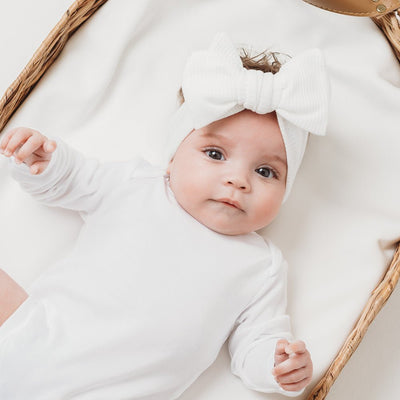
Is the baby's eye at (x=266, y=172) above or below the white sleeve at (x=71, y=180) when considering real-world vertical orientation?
above

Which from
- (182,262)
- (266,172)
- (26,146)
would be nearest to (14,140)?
(26,146)

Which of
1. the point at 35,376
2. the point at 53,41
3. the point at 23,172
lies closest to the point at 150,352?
the point at 35,376

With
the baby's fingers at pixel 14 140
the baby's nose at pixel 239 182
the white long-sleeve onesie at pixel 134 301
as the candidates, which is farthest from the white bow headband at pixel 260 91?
the baby's fingers at pixel 14 140

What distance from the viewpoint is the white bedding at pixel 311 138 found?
1.69m

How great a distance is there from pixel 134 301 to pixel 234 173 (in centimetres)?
33

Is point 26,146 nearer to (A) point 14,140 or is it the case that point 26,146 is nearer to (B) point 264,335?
(A) point 14,140

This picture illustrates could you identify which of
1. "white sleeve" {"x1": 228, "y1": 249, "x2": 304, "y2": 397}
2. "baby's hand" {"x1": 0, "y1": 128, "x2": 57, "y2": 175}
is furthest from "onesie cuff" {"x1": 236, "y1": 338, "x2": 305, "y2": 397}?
"baby's hand" {"x1": 0, "y1": 128, "x2": 57, "y2": 175}

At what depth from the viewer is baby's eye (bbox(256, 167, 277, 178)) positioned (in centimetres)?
154

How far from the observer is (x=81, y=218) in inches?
66.8

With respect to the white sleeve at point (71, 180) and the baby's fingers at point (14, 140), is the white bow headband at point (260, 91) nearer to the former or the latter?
the white sleeve at point (71, 180)

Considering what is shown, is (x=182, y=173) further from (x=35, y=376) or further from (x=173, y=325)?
(x=35, y=376)

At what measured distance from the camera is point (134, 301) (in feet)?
4.77

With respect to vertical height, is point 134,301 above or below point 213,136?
below

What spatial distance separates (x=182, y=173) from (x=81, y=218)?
0.31 m
